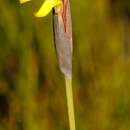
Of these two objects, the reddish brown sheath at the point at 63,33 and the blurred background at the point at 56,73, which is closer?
the reddish brown sheath at the point at 63,33

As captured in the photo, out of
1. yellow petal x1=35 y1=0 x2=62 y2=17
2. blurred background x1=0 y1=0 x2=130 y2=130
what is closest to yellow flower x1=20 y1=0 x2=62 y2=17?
yellow petal x1=35 y1=0 x2=62 y2=17

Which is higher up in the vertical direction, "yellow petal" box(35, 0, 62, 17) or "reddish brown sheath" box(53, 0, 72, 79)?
"yellow petal" box(35, 0, 62, 17)

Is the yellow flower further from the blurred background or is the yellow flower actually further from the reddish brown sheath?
the blurred background

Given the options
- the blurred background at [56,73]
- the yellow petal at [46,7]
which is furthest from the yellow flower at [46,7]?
the blurred background at [56,73]

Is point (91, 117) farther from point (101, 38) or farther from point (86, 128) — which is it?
point (101, 38)

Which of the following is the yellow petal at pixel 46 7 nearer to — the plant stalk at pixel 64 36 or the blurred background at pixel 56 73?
the plant stalk at pixel 64 36

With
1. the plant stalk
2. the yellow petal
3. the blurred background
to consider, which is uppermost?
the yellow petal

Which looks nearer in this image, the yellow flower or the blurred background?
the yellow flower

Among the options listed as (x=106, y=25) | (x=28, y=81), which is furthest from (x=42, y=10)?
(x=106, y=25)
